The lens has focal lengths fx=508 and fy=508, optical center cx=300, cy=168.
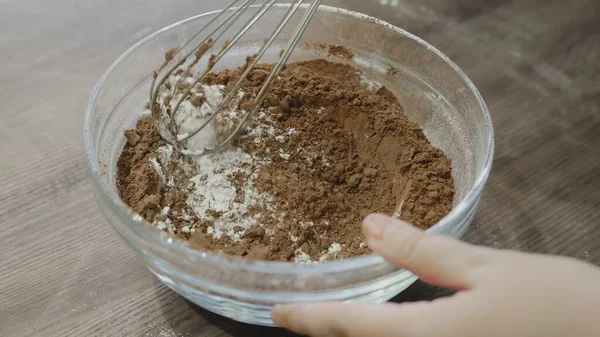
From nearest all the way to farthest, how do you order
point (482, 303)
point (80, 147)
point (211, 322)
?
point (482, 303) → point (211, 322) → point (80, 147)

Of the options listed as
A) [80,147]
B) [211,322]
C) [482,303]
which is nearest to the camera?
[482,303]

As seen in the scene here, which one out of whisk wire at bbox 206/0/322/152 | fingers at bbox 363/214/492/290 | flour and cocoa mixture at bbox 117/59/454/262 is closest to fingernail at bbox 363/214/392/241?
fingers at bbox 363/214/492/290

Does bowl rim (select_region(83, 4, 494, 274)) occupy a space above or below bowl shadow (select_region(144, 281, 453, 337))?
above

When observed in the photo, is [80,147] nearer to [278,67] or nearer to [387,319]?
[278,67]

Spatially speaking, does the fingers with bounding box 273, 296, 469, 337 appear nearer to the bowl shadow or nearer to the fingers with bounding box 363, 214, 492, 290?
the fingers with bounding box 363, 214, 492, 290

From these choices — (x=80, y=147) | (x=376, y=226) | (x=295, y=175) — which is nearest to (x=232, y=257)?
(x=376, y=226)

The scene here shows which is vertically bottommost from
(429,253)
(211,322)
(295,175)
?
(211,322)
